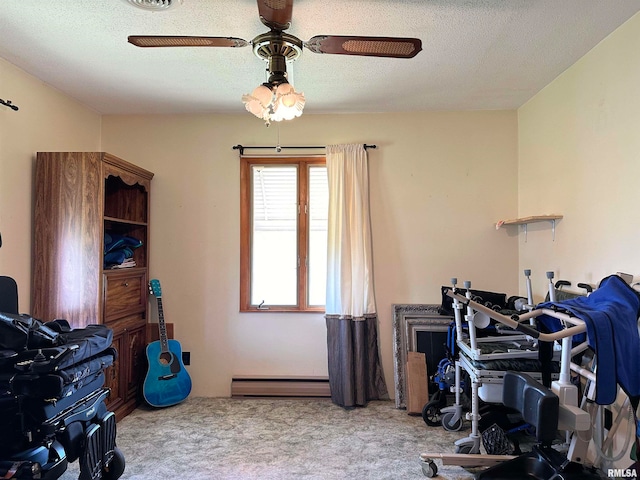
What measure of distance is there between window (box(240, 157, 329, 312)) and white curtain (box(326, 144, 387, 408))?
21 cm

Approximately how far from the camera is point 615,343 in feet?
5.41

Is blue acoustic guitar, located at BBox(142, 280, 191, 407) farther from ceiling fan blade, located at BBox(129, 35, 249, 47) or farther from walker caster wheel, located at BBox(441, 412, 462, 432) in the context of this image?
ceiling fan blade, located at BBox(129, 35, 249, 47)

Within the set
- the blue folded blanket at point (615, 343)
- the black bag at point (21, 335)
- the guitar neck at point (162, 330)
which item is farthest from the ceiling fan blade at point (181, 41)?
the guitar neck at point (162, 330)

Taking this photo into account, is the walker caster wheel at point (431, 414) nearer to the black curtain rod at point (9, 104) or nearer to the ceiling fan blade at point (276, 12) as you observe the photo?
the ceiling fan blade at point (276, 12)

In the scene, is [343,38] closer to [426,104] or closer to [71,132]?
[426,104]

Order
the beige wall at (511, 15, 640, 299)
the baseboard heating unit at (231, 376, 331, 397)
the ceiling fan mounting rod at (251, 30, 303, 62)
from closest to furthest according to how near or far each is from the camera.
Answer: the ceiling fan mounting rod at (251, 30, 303, 62), the beige wall at (511, 15, 640, 299), the baseboard heating unit at (231, 376, 331, 397)

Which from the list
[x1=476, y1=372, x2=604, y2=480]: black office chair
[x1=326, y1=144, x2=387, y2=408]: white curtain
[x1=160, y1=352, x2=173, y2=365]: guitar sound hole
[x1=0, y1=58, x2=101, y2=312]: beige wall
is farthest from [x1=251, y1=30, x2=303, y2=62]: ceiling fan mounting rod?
[x1=160, y1=352, x2=173, y2=365]: guitar sound hole

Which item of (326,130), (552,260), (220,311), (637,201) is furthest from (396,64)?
(220,311)

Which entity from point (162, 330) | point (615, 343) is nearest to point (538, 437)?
point (615, 343)

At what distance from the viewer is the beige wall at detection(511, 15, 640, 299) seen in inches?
83.8

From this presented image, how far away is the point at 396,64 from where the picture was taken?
2.56 metres

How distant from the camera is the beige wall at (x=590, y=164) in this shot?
2129mm

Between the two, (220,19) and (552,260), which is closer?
(220,19)

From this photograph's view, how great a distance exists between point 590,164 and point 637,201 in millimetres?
462
